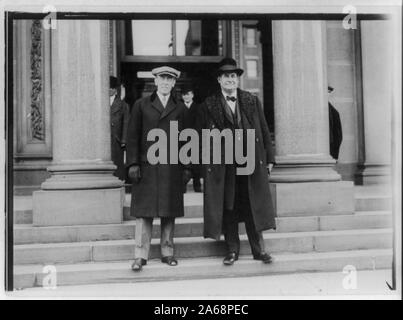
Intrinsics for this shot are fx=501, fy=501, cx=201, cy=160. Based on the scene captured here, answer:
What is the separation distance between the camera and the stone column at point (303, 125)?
6.61 meters

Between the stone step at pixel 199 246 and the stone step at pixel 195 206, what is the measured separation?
53cm

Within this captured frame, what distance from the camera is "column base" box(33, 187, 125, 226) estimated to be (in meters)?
6.16

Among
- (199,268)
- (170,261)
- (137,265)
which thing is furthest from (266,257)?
Answer: (137,265)

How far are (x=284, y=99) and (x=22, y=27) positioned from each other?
474 centimetres

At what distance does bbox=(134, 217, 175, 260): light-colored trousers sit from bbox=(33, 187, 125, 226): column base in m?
0.79

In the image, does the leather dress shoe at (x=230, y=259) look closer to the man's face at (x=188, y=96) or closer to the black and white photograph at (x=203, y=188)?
the black and white photograph at (x=203, y=188)

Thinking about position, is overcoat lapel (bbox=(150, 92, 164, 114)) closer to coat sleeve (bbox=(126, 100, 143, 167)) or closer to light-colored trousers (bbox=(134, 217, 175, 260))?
coat sleeve (bbox=(126, 100, 143, 167))

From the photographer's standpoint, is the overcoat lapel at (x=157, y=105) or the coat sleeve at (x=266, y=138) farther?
the coat sleeve at (x=266, y=138)

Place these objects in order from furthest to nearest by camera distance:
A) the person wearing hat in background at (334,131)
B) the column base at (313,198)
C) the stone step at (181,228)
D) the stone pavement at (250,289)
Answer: the person wearing hat in background at (334,131), the column base at (313,198), the stone step at (181,228), the stone pavement at (250,289)

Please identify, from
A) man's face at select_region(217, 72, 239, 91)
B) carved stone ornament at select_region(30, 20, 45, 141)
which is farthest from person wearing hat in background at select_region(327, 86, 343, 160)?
carved stone ornament at select_region(30, 20, 45, 141)

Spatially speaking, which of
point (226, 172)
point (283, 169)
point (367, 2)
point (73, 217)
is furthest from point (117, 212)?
point (367, 2)

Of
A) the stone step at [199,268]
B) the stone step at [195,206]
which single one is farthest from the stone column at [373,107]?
the stone step at [199,268]

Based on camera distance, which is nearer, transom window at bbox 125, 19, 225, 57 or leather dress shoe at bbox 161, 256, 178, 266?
leather dress shoe at bbox 161, 256, 178, 266

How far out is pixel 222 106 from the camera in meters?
5.76
